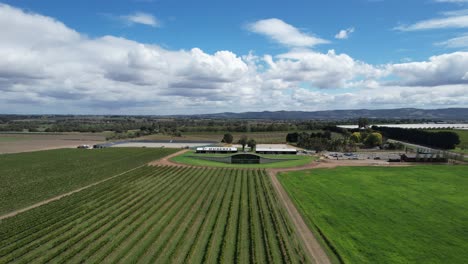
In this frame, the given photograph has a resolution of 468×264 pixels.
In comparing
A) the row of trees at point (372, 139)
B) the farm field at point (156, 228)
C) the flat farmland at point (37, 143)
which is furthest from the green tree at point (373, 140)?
the flat farmland at point (37, 143)

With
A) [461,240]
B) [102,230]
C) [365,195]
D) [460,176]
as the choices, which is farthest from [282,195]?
[460,176]

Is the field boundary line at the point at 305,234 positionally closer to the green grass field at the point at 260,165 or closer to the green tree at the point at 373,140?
the green grass field at the point at 260,165

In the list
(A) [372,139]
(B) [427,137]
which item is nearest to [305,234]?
(A) [372,139]

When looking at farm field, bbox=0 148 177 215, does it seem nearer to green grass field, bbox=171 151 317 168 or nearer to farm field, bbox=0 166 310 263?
farm field, bbox=0 166 310 263

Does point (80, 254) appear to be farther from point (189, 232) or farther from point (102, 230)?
point (189, 232)

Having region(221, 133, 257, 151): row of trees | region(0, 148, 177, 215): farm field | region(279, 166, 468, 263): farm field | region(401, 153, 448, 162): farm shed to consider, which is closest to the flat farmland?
region(0, 148, 177, 215): farm field
